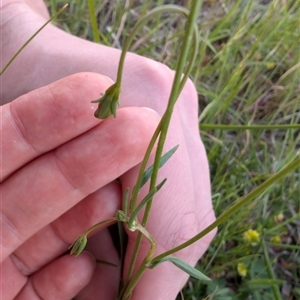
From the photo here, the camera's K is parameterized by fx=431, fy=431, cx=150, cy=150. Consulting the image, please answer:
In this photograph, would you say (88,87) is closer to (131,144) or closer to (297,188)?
(131,144)

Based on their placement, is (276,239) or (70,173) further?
(276,239)

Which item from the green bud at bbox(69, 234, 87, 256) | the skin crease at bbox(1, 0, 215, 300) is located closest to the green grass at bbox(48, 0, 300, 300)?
the skin crease at bbox(1, 0, 215, 300)

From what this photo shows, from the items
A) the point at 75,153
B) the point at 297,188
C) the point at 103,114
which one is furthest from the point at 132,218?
the point at 297,188

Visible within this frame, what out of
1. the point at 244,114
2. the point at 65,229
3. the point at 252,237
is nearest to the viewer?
the point at 65,229

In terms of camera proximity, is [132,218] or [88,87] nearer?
[132,218]

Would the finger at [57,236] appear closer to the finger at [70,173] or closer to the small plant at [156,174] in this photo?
the finger at [70,173]

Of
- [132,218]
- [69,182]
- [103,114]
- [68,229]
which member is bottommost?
[68,229]

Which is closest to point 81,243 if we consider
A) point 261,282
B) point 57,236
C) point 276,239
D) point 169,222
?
point 169,222

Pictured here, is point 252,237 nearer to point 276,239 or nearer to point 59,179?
point 276,239
